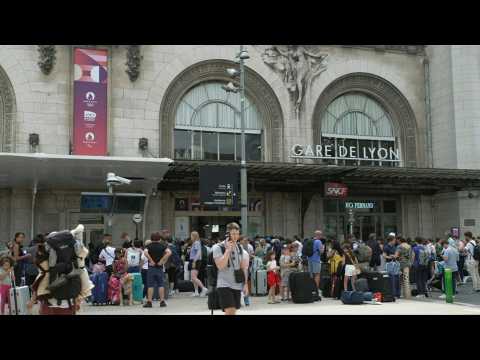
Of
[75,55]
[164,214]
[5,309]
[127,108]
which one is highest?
[75,55]

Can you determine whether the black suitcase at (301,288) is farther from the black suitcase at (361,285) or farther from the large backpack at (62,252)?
the large backpack at (62,252)

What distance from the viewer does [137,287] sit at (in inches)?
635

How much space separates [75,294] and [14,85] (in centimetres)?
1952

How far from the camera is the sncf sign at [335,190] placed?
27016 mm

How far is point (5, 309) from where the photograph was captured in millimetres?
12461

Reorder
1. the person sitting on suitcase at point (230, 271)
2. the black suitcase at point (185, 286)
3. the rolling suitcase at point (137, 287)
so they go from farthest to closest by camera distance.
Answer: the black suitcase at point (185, 286), the rolling suitcase at point (137, 287), the person sitting on suitcase at point (230, 271)

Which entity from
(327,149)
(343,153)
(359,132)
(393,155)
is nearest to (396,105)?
(359,132)

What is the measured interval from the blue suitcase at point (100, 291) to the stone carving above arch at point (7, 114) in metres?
11.7

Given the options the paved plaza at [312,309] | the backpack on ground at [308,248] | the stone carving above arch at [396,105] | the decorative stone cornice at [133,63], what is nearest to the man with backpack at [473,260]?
the paved plaza at [312,309]

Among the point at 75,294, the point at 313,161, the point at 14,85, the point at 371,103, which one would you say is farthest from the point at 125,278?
the point at 371,103

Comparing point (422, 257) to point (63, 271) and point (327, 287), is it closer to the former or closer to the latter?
point (327, 287)

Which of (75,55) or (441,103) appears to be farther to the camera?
(441,103)

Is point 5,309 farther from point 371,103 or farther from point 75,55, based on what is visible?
point 371,103

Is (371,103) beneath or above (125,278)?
above
